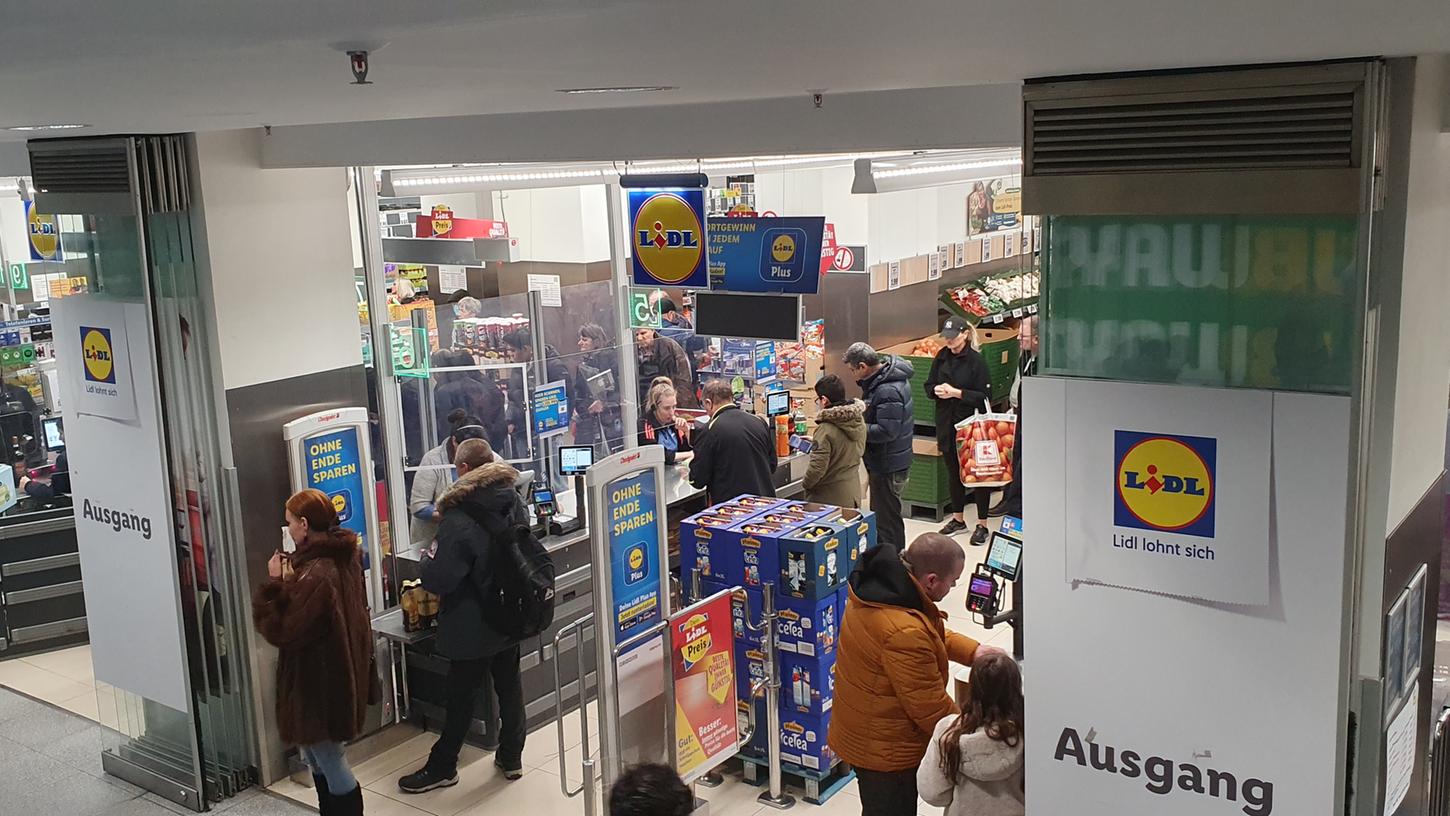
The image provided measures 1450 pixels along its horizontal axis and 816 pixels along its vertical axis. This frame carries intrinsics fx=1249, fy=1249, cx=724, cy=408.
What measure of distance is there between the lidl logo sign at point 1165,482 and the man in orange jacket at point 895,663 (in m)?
1.03

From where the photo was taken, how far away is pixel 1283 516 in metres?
3.00

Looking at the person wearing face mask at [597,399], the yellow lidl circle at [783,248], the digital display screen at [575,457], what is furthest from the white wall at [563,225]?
the yellow lidl circle at [783,248]

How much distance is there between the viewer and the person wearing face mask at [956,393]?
9.59 meters

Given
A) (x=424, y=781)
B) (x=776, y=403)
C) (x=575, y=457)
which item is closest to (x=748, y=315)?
(x=575, y=457)

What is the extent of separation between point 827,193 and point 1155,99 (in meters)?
8.66

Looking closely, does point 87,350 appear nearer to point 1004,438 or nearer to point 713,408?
point 713,408

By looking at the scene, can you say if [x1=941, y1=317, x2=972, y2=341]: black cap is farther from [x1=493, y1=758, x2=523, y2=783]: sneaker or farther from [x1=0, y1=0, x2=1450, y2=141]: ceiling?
[x1=0, y1=0, x2=1450, y2=141]: ceiling

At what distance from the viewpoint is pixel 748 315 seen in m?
6.90

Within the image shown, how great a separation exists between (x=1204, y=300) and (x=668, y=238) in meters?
4.12

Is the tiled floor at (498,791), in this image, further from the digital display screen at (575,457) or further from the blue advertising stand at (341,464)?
the digital display screen at (575,457)

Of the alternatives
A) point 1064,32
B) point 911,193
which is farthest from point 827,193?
point 1064,32

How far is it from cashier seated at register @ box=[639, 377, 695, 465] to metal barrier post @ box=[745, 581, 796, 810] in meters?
2.72

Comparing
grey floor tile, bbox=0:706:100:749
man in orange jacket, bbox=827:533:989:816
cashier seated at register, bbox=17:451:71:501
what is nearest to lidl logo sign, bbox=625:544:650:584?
man in orange jacket, bbox=827:533:989:816

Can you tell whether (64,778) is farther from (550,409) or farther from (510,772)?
(550,409)
